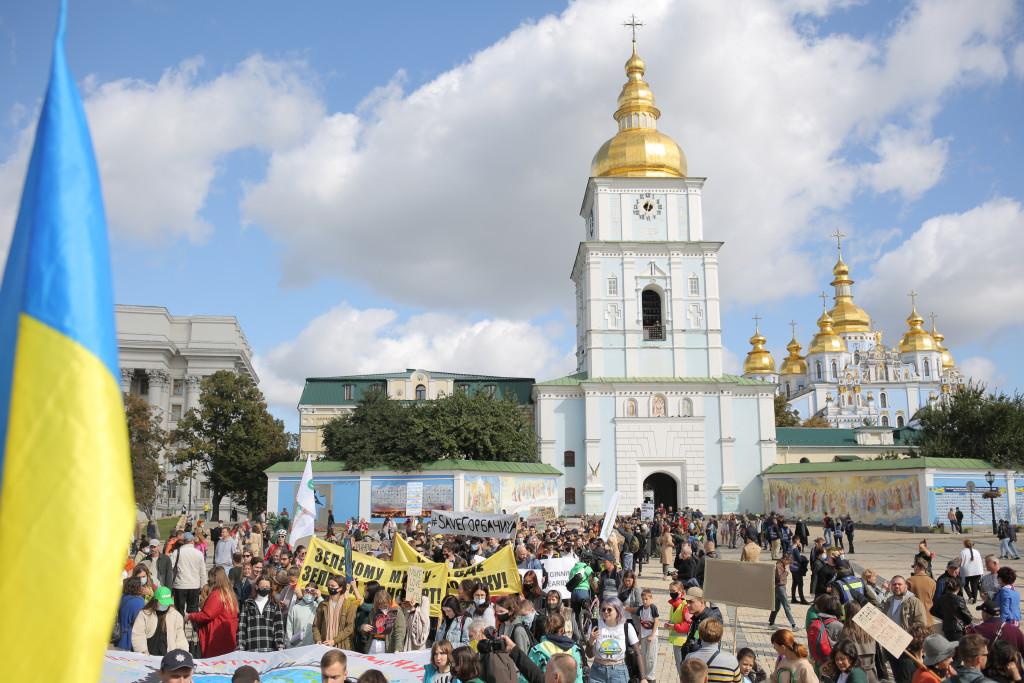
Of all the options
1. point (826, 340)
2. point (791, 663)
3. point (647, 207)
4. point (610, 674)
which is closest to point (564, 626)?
point (610, 674)

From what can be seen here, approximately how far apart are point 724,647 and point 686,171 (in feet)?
141

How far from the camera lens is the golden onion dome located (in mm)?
105188

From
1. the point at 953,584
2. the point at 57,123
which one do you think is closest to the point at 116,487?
the point at 57,123

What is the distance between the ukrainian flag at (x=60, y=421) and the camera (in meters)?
1.93

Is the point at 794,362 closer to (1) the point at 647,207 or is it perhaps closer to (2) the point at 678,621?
(1) the point at 647,207

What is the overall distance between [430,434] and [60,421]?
41126 millimetres

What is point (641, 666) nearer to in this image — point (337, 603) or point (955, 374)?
point (337, 603)

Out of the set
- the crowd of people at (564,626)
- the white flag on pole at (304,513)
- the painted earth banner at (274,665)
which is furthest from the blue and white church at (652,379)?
the painted earth banner at (274,665)

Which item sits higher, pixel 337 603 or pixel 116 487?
pixel 116 487

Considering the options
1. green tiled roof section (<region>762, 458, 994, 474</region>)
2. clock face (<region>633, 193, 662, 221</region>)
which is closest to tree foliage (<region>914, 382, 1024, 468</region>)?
green tiled roof section (<region>762, 458, 994, 474</region>)

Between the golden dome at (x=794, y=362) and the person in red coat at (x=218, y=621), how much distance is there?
108245 millimetres

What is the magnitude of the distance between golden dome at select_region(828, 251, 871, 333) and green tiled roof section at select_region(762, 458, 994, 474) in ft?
222

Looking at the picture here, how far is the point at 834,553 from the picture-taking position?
1272 centimetres

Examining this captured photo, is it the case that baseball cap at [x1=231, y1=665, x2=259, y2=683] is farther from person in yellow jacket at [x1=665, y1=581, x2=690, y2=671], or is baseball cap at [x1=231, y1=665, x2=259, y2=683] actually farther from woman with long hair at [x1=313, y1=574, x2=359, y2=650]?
person in yellow jacket at [x1=665, y1=581, x2=690, y2=671]
